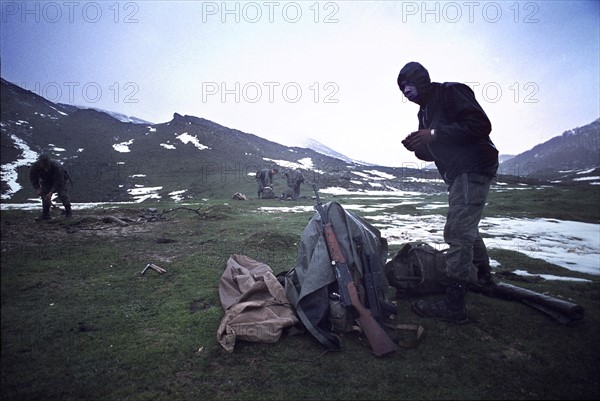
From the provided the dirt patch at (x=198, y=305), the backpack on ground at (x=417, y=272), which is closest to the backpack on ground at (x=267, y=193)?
the dirt patch at (x=198, y=305)

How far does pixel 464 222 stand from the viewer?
3.96 meters

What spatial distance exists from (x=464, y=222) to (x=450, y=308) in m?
1.25

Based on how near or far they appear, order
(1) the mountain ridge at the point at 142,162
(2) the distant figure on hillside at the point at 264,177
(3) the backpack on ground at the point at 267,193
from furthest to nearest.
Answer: (1) the mountain ridge at the point at 142,162
(2) the distant figure on hillside at the point at 264,177
(3) the backpack on ground at the point at 267,193

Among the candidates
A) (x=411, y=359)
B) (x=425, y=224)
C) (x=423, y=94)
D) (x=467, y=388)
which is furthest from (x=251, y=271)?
(x=425, y=224)

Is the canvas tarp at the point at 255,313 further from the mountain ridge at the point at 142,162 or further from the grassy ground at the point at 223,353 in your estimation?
the mountain ridge at the point at 142,162

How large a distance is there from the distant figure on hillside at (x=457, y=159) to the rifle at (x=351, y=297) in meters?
1.19

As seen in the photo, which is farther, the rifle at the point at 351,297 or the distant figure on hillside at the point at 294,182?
the distant figure on hillside at the point at 294,182

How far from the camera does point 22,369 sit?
9.67ft

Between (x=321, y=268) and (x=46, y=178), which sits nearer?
(x=321, y=268)

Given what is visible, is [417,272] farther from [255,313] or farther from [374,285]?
[255,313]

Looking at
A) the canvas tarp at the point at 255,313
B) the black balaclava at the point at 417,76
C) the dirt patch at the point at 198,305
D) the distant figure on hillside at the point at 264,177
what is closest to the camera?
the canvas tarp at the point at 255,313

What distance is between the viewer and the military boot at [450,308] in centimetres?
395

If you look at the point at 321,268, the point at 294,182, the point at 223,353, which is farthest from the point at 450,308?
the point at 294,182

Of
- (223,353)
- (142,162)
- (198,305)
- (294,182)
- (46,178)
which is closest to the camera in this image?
(223,353)
